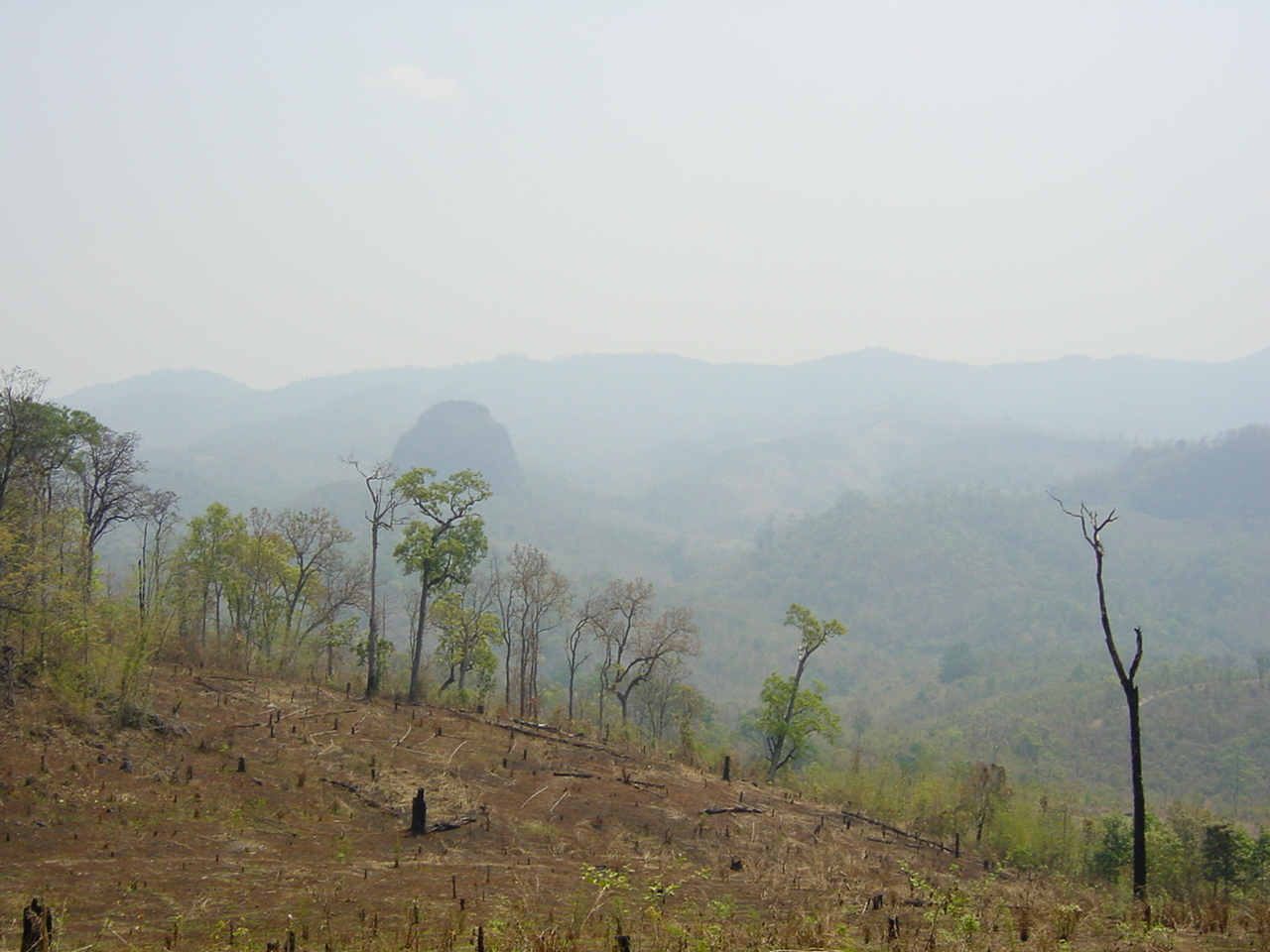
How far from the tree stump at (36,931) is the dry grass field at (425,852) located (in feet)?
0.61

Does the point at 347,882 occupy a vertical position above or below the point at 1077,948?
below

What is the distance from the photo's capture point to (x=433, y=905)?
38.8 feet

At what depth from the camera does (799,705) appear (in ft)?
134

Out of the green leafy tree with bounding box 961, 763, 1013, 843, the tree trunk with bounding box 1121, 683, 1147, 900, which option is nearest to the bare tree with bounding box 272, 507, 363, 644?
the green leafy tree with bounding box 961, 763, 1013, 843

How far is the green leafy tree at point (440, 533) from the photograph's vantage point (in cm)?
3322

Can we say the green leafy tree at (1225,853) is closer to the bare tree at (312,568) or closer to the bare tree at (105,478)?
the bare tree at (312,568)

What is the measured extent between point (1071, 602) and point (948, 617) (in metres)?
27.4

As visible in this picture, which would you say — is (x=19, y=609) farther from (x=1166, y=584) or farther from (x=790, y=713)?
(x=1166, y=584)

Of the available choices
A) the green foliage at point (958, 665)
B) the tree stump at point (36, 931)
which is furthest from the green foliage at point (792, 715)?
the green foliage at point (958, 665)

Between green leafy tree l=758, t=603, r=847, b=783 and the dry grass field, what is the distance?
522 inches

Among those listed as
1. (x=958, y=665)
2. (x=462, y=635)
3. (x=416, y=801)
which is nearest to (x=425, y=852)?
(x=416, y=801)

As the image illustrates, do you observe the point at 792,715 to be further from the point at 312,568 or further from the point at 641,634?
the point at 312,568

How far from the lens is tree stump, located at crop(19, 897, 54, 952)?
325 inches

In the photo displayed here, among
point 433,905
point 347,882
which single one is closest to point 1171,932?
point 433,905
